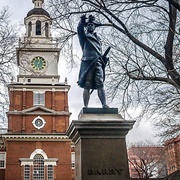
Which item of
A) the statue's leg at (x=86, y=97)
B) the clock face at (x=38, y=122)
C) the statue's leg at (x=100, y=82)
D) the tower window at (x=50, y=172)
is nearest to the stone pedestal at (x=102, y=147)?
the statue's leg at (x=86, y=97)

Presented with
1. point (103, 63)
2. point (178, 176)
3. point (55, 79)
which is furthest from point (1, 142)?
point (103, 63)

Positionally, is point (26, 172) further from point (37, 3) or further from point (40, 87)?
point (37, 3)

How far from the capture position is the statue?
846 cm

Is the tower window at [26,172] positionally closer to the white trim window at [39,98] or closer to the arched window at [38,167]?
the arched window at [38,167]

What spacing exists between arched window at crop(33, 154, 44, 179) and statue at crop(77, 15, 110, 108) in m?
32.6

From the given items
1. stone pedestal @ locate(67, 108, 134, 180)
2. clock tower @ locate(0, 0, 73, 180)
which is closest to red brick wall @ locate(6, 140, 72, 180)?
clock tower @ locate(0, 0, 73, 180)

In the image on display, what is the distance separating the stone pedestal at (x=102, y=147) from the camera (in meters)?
7.57

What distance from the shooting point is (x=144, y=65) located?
1288cm

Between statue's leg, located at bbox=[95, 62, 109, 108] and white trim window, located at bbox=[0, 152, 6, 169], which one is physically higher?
white trim window, located at bbox=[0, 152, 6, 169]

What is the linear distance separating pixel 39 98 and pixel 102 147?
115 feet

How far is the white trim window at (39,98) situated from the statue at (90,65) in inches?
1337

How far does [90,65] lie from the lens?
845 centimetres

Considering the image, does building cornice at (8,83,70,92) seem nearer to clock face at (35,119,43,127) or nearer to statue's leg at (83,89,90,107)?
clock face at (35,119,43,127)

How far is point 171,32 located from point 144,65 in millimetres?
1685
